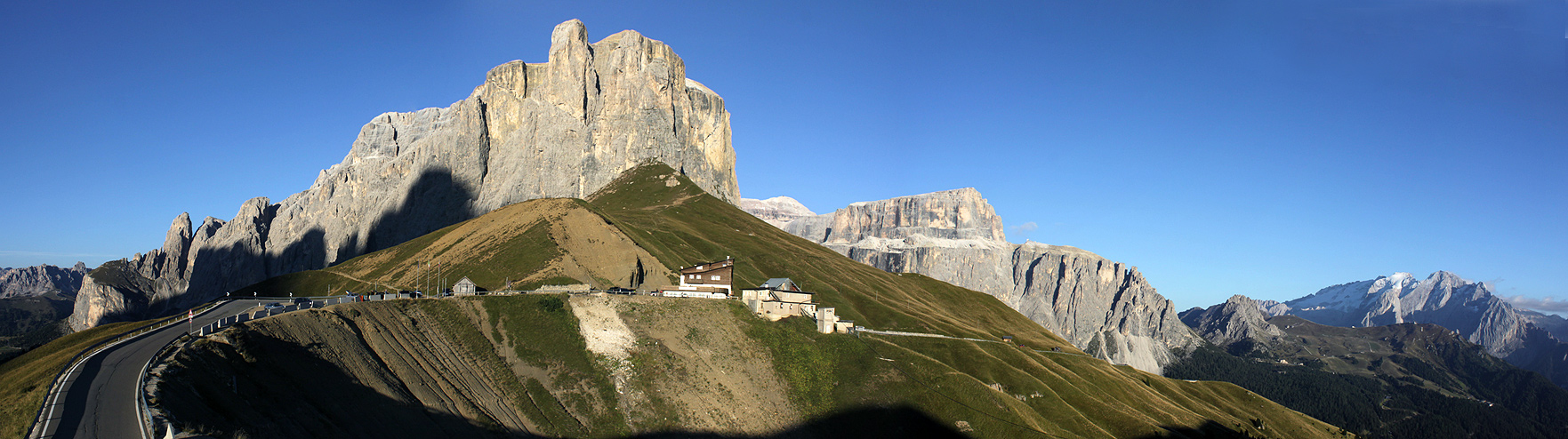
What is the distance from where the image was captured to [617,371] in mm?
85188

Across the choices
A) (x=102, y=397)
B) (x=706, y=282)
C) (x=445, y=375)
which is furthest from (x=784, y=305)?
(x=102, y=397)

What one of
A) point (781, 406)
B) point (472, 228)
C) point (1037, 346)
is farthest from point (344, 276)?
point (1037, 346)

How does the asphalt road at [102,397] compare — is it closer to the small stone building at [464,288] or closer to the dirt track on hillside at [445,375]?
the dirt track on hillside at [445,375]

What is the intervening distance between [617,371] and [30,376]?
157 ft

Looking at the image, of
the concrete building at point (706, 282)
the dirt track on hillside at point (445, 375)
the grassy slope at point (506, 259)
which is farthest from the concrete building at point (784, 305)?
the grassy slope at point (506, 259)

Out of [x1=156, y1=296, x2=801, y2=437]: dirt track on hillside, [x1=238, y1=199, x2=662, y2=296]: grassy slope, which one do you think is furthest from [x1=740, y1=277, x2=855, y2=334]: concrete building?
[x1=238, y1=199, x2=662, y2=296]: grassy slope

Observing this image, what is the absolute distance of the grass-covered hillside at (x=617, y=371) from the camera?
199 feet

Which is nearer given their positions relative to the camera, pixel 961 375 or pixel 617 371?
pixel 617 371

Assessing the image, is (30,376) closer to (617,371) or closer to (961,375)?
(617,371)

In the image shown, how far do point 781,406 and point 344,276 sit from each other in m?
105

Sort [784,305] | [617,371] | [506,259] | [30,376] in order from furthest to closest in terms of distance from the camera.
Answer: [506,259] < [784,305] < [617,371] < [30,376]

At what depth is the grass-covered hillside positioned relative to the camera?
6059 centimetres

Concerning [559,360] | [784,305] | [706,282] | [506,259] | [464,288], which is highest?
[506,259]

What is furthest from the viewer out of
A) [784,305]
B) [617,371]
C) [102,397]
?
[784,305]
